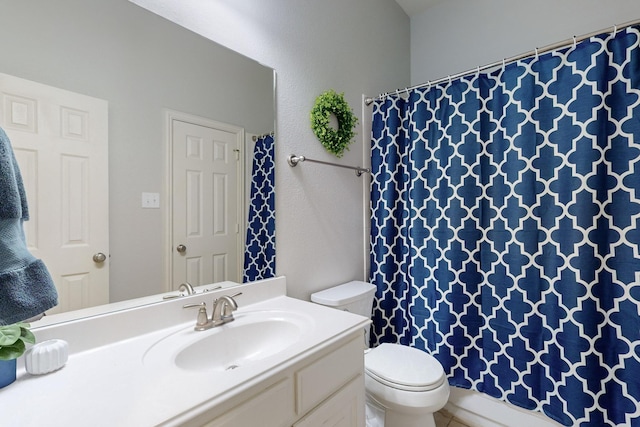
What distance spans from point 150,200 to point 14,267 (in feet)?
1.63

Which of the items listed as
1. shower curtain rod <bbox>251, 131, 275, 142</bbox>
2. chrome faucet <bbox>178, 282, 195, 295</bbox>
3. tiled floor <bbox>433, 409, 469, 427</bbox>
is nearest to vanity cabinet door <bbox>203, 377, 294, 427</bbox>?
chrome faucet <bbox>178, 282, 195, 295</bbox>

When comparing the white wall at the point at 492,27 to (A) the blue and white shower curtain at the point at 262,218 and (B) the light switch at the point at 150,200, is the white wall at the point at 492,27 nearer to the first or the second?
(A) the blue and white shower curtain at the point at 262,218

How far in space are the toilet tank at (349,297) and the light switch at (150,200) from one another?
0.86m

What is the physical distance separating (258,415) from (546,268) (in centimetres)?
140

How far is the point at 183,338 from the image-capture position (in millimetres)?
954

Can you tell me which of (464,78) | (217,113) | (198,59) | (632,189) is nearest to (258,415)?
(217,113)

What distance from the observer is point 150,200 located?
3.34 ft

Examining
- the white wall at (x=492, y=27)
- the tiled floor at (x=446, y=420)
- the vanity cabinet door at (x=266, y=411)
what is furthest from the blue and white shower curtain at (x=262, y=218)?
the white wall at (x=492, y=27)

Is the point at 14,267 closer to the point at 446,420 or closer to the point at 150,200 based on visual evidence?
the point at 150,200

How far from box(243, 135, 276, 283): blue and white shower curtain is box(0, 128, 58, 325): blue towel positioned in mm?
756

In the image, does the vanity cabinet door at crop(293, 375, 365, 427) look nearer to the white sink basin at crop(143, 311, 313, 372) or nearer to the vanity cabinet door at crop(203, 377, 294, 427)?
the vanity cabinet door at crop(203, 377, 294, 427)

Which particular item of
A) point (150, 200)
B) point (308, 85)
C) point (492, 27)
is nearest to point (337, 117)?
point (308, 85)

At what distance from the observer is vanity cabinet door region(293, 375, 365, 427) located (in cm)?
89

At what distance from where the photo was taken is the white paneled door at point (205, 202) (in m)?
1.09
